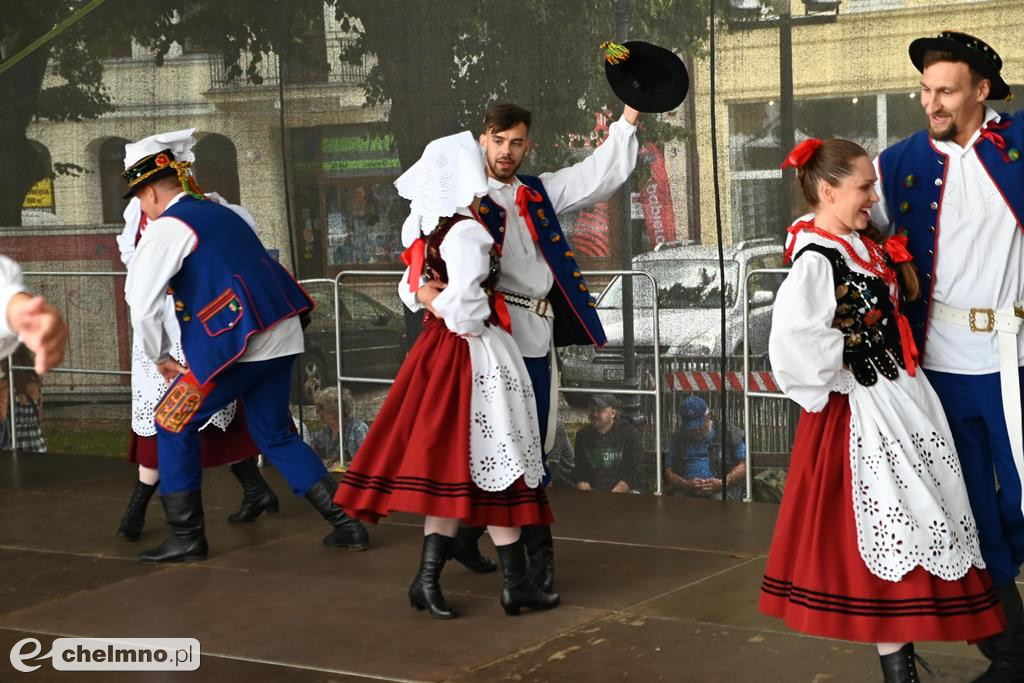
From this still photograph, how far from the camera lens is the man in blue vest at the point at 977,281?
3.39 meters

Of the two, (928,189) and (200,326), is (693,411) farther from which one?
(928,189)

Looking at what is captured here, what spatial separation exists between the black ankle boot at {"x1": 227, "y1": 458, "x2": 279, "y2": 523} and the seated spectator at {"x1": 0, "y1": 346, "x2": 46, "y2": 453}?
2.22 metres

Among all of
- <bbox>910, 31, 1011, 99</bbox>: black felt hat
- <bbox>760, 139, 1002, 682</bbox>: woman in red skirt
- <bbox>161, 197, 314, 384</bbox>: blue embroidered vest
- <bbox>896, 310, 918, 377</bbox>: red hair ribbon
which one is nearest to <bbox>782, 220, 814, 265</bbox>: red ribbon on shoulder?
<bbox>760, 139, 1002, 682</bbox>: woman in red skirt

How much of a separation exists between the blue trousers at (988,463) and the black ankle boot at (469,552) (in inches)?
71.5

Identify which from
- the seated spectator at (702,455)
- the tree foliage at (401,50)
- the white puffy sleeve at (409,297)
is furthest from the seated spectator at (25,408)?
the white puffy sleeve at (409,297)

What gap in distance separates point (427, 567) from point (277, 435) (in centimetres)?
112

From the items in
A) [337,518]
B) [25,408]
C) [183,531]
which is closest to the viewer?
[183,531]

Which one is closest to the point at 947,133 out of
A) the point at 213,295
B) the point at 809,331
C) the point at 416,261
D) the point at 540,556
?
the point at 809,331

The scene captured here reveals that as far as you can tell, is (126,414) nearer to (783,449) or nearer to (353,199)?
(353,199)

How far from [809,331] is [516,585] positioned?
1.50 meters

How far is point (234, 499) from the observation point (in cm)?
625

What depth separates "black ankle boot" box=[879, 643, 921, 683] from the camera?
3.17 metres

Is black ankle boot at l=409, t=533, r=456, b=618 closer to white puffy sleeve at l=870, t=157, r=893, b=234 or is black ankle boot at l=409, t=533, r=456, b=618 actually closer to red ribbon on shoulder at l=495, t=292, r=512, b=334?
red ribbon on shoulder at l=495, t=292, r=512, b=334

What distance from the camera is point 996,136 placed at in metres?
3.43
